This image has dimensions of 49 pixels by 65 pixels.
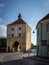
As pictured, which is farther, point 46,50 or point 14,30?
point 14,30

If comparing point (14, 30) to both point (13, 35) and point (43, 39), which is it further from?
point (43, 39)

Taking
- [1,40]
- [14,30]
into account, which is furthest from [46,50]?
[1,40]

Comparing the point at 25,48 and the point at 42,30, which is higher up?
the point at 42,30

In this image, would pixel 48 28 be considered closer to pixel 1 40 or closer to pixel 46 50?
pixel 46 50

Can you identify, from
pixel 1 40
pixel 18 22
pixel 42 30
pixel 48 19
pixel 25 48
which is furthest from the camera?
pixel 1 40

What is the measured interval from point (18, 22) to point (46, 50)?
40371 mm

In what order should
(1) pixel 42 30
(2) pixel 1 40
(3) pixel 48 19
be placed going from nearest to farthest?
(3) pixel 48 19 → (1) pixel 42 30 → (2) pixel 1 40

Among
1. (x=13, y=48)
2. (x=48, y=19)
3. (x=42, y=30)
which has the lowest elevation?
(x=13, y=48)

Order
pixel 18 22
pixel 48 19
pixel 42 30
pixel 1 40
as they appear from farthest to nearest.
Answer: pixel 1 40, pixel 18 22, pixel 42 30, pixel 48 19

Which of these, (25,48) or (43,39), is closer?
(43,39)

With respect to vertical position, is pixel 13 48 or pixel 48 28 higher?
pixel 48 28

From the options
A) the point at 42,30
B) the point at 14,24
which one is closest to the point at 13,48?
the point at 14,24

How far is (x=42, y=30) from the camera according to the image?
3053cm

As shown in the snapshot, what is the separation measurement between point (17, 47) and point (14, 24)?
11189 millimetres
